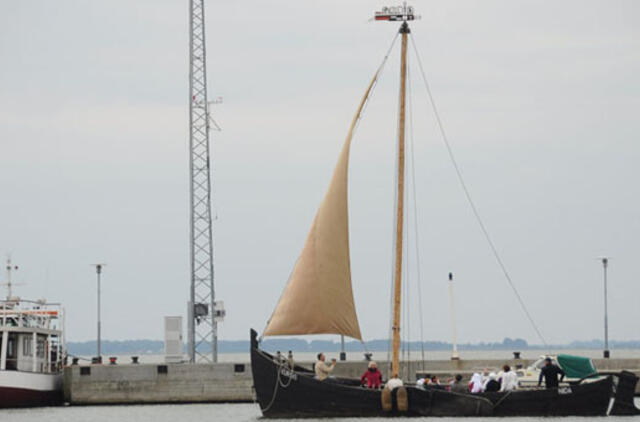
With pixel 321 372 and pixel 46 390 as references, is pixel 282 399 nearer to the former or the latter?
pixel 321 372

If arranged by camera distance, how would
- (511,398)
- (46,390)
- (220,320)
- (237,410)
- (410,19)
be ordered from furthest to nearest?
(220,320) → (46,390) → (237,410) → (410,19) → (511,398)

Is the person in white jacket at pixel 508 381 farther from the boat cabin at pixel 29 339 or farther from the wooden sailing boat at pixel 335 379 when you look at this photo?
the boat cabin at pixel 29 339

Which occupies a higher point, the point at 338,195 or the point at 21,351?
the point at 338,195

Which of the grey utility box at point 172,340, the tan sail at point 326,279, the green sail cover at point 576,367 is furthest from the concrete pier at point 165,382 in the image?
the tan sail at point 326,279

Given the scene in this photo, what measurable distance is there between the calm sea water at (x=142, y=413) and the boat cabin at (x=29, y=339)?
225cm

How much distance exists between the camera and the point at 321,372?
43.6 metres

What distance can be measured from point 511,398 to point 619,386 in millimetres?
4031

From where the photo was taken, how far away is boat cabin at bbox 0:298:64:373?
183 feet

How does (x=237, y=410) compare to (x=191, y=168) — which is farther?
(x=191, y=168)

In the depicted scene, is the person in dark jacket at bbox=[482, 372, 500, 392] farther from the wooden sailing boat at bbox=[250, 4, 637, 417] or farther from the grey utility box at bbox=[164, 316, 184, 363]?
the grey utility box at bbox=[164, 316, 184, 363]

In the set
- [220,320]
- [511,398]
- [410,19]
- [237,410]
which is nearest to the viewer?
[511,398]

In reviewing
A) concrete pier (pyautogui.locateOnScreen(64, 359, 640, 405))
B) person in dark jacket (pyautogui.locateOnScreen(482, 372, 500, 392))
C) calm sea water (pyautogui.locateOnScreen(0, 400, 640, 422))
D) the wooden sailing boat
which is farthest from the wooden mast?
concrete pier (pyautogui.locateOnScreen(64, 359, 640, 405))

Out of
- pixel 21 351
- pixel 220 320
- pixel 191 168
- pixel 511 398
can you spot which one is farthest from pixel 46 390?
pixel 511 398

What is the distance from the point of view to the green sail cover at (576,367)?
158 feet
